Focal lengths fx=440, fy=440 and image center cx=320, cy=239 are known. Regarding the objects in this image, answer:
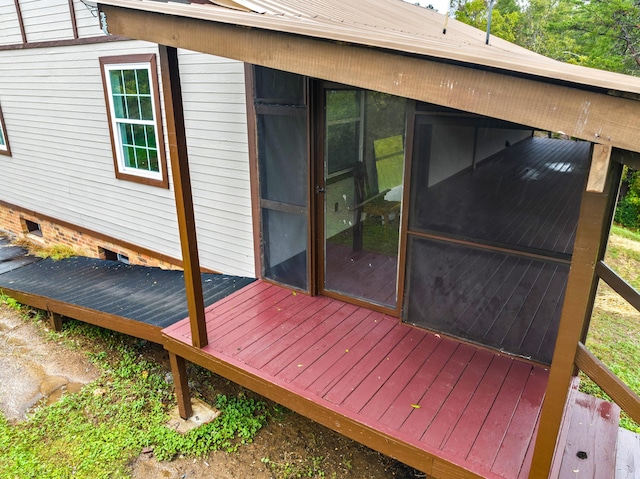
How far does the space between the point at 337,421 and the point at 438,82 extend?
2114 millimetres

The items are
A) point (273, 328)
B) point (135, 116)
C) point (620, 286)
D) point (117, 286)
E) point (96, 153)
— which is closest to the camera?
point (620, 286)

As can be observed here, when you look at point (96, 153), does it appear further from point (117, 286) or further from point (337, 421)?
point (337, 421)

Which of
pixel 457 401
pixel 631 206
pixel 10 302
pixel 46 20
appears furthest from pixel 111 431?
pixel 631 206

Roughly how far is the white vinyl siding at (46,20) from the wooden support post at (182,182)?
400 centimetres

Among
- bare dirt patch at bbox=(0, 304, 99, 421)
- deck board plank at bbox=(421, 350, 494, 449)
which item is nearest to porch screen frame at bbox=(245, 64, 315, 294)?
deck board plank at bbox=(421, 350, 494, 449)

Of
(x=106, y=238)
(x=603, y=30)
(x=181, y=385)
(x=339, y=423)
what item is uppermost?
(x=603, y=30)

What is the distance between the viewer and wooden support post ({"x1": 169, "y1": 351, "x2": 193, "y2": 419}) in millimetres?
3787

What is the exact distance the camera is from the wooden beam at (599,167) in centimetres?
154

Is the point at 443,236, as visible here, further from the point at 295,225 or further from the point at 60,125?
the point at 60,125

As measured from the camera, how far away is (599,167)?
1.58 m

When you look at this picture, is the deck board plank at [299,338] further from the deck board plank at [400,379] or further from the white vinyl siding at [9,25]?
the white vinyl siding at [9,25]

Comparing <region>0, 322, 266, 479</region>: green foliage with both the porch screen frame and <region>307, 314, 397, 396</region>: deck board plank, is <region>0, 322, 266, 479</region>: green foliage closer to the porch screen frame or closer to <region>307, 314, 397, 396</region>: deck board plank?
<region>307, 314, 397, 396</region>: deck board plank

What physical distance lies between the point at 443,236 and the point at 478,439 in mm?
1416

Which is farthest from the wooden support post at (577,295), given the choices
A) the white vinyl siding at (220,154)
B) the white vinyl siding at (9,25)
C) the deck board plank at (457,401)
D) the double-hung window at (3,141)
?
the double-hung window at (3,141)
